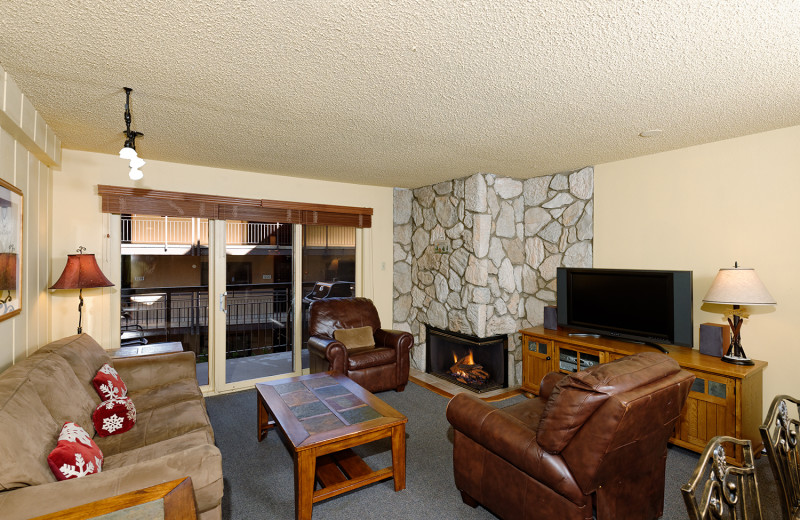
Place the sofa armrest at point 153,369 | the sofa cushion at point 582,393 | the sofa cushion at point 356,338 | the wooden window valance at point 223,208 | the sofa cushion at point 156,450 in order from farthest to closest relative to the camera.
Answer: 1. the sofa cushion at point 356,338
2. the wooden window valance at point 223,208
3. the sofa armrest at point 153,369
4. the sofa cushion at point 156,450
5. the sofa cushion at point 582,393

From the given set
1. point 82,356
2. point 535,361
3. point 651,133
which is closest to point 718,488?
point 651,133

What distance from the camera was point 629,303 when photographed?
358 cm

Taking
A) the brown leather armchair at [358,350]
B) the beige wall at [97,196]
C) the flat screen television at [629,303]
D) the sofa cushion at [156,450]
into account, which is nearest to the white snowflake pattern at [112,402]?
the sofa cushion at [156,450]

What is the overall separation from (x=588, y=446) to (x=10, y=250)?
336 centimetres

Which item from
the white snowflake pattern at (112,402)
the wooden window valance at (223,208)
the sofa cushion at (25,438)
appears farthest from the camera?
the wooden window valance at (223,208)

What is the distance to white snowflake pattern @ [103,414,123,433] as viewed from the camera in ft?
7.50

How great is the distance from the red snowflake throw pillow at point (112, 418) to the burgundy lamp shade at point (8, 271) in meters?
0.89

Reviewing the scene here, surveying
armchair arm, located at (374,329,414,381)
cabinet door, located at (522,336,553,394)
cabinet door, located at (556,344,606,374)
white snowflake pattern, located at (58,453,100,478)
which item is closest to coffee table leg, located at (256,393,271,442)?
white snowflake pattern, located at (58,453,100,478)

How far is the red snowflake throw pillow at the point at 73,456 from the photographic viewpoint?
1.58 meters

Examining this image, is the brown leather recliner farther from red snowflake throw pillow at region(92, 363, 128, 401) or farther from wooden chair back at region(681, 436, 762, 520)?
red snowflake throw pillow at region(92, 363, 128, 401)

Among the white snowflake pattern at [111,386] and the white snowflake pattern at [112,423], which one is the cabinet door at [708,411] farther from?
the white snowflake pattern at [111,386]

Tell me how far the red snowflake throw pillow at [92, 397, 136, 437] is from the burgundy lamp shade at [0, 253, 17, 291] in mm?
890

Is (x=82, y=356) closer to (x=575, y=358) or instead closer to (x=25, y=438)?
(x=25, y=438)

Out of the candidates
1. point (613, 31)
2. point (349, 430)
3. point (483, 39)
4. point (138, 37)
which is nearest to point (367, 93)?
point (483, 39)
